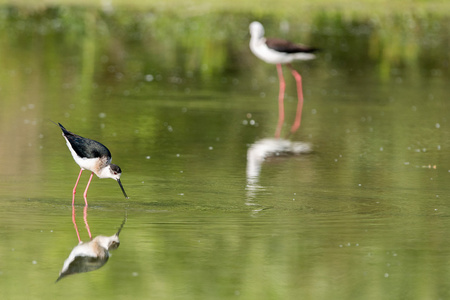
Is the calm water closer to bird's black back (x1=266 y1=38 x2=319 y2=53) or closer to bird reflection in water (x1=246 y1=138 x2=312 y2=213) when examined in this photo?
bird reflection in water (x1=246 y1=138 x2=312 y2=213)

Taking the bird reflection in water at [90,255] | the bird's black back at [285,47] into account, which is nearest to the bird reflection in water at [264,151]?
the bird reflection in water at [90,255]

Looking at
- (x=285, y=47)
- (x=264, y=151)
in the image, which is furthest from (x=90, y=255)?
(x=285, y=47)

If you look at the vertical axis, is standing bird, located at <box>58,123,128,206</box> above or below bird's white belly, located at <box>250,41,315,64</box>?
above

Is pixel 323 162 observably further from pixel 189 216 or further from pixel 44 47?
pixel 44 47

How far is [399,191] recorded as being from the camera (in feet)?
34.8

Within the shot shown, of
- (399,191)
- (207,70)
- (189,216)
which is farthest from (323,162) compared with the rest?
(207,70)

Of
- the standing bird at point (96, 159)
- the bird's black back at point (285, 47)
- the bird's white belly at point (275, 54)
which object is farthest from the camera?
the bird's white belly at point (275, 54)

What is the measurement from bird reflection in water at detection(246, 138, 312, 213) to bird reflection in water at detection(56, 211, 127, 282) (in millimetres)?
2703

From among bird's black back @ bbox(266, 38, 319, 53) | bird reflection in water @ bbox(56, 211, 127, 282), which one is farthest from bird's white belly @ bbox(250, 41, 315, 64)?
bird reflection in water @ bbox(56, 211, 127, 282)

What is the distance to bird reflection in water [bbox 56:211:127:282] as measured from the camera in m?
7.38

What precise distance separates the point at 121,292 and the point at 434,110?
37.1 ft

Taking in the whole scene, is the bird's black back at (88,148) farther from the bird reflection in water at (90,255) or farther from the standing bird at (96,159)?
the bird reflection in water at (90,255)

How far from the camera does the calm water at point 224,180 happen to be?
7316mm

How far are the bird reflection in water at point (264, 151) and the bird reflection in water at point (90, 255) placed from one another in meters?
2.70
